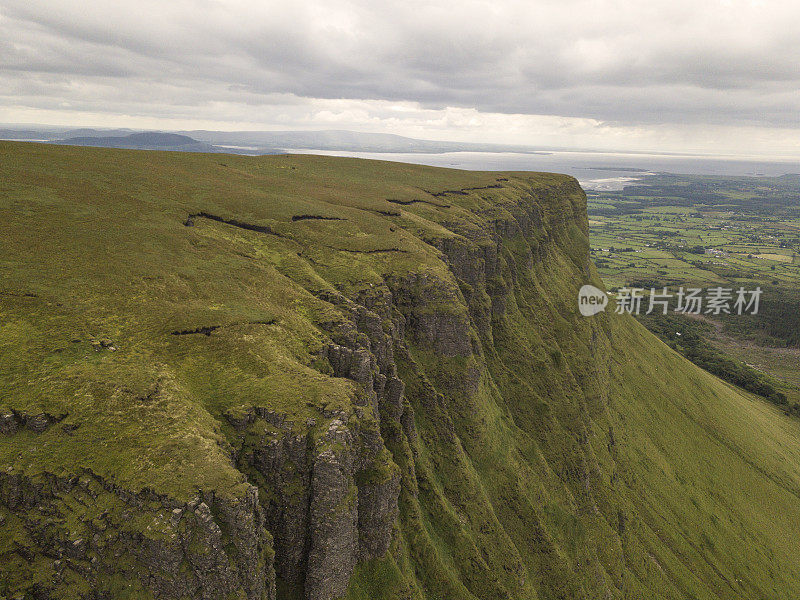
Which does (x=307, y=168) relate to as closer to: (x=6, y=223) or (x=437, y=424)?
(x=6, y=223)

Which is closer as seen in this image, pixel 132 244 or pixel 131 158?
pixel 132 244

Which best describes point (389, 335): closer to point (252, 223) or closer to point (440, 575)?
point (440, 575)

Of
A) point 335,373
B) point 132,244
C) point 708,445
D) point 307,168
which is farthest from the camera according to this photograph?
point 307,168

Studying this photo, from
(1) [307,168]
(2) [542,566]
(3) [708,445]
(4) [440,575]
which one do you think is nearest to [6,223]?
(4) [440,575]

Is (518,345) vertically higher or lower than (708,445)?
higher

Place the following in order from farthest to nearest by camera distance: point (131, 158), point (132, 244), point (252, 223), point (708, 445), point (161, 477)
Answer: point (708, 445)
point (131, 158)
point (252, 223)
point (132, 244)
point (161, 477)

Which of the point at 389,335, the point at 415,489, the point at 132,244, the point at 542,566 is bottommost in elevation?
the point at 542,566
